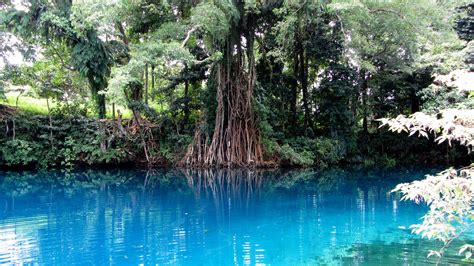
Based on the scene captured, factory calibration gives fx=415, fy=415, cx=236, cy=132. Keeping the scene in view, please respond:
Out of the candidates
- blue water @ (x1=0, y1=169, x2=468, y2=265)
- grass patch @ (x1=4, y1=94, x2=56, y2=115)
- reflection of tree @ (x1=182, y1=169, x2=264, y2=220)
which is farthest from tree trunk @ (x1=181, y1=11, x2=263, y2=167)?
grass patch @ (x1=4, y1=94, x2=56, y2=115)

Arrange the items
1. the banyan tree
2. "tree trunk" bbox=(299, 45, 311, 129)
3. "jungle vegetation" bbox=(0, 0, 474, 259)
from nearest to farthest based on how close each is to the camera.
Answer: "jungle vegetation" bbox=(0, 0, 474, 259), the banyan tree, "tree trunk" bbox=(299, 45, 311, 129)

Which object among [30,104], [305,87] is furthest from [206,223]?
[30,104]

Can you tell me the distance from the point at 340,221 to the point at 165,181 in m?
5.80

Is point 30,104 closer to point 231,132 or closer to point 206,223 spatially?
point 231,132

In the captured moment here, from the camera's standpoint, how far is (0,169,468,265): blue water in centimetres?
459

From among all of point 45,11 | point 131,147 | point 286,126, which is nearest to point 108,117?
point 131,147

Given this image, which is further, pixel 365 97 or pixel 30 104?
pixel 365 97

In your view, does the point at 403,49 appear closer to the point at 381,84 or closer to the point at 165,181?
the point at 381,84

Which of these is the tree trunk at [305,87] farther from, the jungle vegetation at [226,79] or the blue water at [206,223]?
the blue water at [206,223]

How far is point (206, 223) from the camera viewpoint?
6.24 meters

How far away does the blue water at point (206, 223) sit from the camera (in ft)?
15.0

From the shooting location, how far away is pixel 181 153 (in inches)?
570

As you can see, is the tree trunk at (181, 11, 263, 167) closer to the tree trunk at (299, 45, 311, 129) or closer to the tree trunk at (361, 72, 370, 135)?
the tree trunk at (299, 45, 311, 129)

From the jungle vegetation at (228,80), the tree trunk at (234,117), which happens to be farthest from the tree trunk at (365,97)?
the tree trunk at (234,117)
